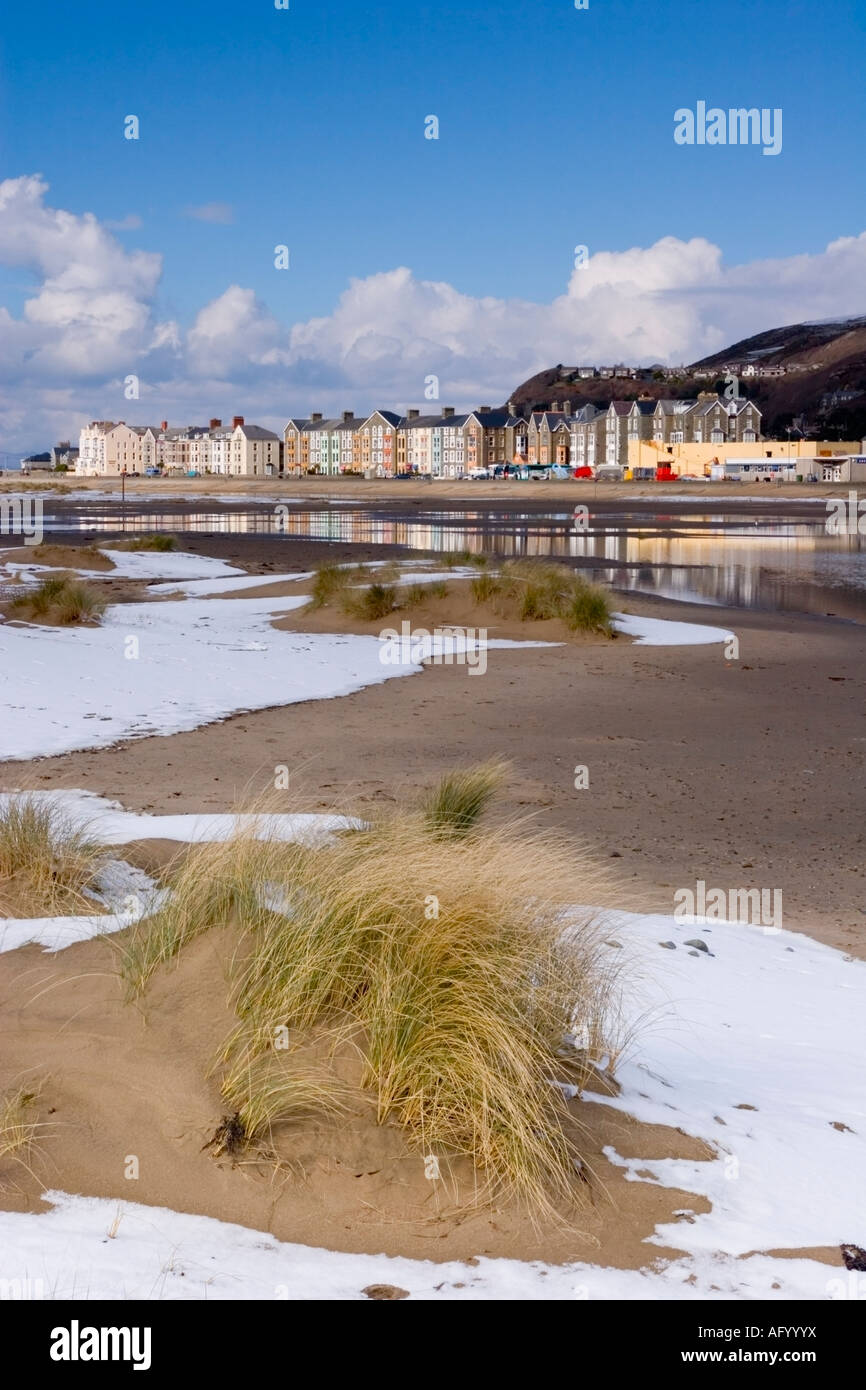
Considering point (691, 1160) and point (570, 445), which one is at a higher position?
point (570, 445)

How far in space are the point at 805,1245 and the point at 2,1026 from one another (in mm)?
2788

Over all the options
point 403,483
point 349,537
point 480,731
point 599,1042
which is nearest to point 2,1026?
point 599,1042

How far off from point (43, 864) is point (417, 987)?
2.57m

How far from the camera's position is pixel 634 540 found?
159 feet

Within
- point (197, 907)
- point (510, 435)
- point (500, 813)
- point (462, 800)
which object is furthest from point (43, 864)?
point (510, 435)

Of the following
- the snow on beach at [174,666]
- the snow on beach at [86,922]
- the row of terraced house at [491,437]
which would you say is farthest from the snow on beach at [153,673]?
the row of terraced house at [491,437]

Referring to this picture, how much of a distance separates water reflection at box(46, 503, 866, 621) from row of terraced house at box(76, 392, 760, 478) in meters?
73.6

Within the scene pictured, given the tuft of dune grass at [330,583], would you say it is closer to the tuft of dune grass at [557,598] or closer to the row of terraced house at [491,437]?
the tuft of dune grass at [557,598]

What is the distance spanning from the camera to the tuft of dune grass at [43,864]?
20.2 ft

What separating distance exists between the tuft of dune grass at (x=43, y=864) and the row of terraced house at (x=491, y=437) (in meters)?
135

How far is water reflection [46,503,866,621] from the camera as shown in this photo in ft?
99.1

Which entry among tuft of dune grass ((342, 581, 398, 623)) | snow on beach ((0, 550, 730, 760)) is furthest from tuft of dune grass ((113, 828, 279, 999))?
tuft of dune grass ((342, 581, 398, 623))

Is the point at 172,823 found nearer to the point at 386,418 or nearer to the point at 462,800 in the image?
the point at 462,800
